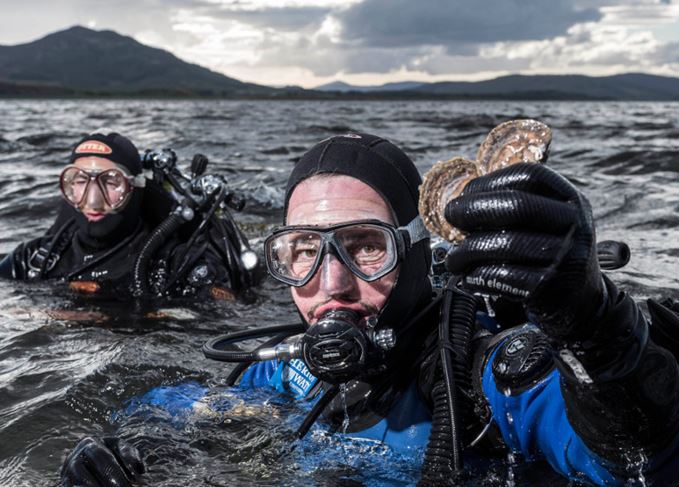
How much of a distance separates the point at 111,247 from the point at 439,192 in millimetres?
4519

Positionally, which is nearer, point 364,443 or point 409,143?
point 364,443

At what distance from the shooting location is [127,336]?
4.89 m

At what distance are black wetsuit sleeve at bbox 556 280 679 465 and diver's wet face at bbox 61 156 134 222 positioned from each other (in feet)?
15.8

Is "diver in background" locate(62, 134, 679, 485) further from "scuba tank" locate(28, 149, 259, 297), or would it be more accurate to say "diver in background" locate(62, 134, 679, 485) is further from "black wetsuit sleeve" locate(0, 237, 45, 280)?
"black wetsuit sleeve" locate(0, 237, 45, 280)

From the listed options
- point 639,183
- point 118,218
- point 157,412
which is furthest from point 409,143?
point 157,412

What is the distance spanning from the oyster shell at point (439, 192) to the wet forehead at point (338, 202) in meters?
0.29

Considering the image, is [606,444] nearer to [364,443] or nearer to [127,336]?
[364,443]

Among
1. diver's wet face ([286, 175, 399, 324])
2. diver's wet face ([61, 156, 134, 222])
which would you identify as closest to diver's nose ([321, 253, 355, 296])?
diver's wet face ([286, 175, 399, 324])

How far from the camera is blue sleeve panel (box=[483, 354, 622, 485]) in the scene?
6.11ft

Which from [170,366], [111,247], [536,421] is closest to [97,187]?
[111,247]

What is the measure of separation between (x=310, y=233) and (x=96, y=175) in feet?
13.0

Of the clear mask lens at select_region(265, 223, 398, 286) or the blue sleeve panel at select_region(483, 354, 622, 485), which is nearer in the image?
the blue sleeve panel at select_region(483, 354, 622, 485)

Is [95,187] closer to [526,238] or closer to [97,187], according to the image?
[97,187]

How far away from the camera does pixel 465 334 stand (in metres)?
2.25
